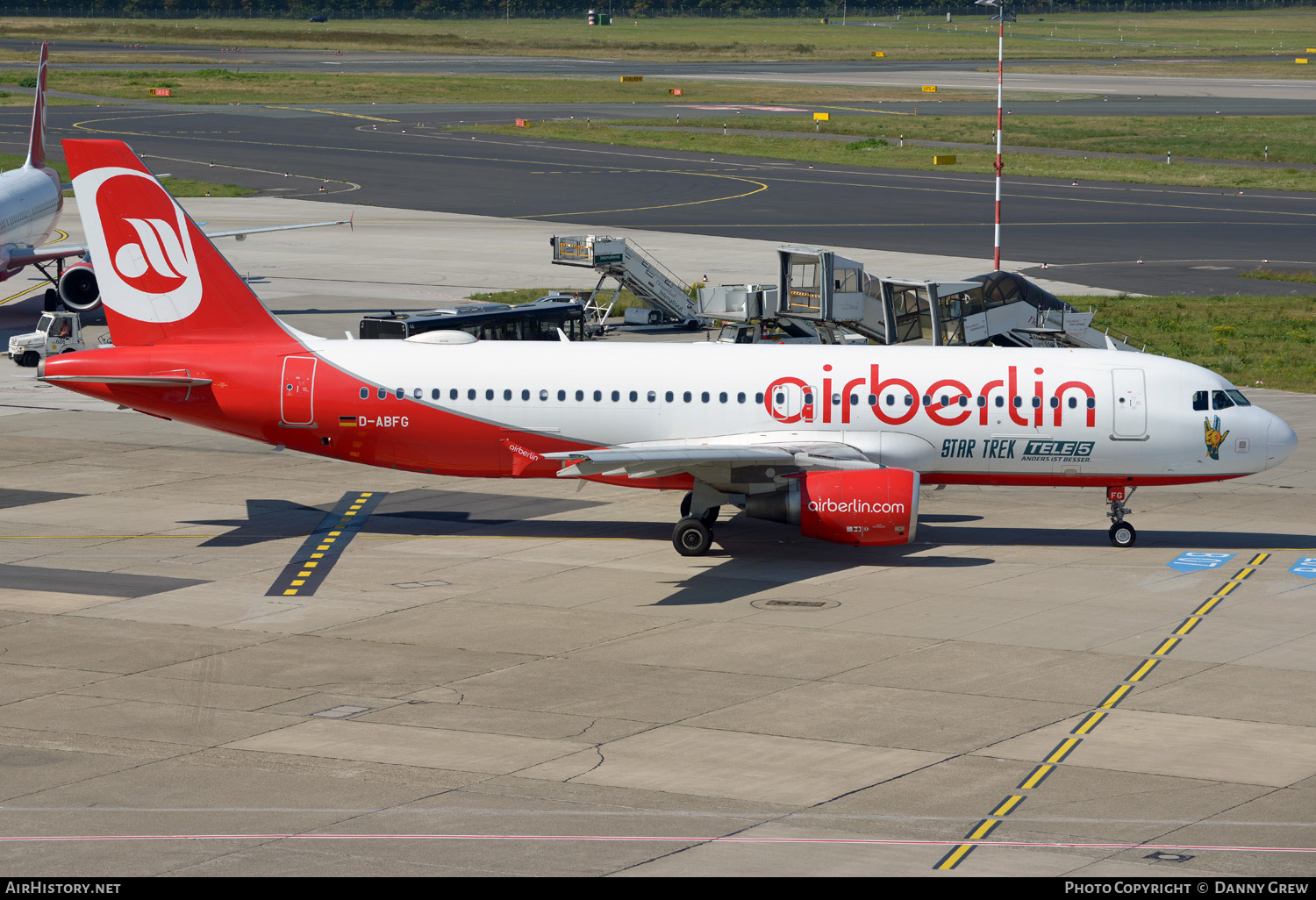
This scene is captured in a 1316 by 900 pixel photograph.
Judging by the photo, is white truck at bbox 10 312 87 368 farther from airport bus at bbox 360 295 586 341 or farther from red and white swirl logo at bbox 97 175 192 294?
red and white swirl logo at bbox 97 175 192 294

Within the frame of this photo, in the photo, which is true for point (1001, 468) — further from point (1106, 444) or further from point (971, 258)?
point (971, 258)

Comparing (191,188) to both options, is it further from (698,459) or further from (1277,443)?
(1277,443)

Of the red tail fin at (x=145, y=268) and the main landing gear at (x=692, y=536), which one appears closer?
the main landing gear at (x=692, y=536)

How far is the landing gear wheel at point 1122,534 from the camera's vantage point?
37406 millimetres

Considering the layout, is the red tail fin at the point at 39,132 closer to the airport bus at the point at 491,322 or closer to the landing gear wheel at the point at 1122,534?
the airport bus at the point at 491,322

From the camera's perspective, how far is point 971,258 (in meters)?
79.8

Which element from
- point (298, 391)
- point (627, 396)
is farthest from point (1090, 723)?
point (298, 391)

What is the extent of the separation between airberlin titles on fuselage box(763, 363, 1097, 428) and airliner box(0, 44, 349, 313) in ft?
99.7

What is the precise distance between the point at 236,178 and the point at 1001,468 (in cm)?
7954

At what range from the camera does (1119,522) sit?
37.6 meters

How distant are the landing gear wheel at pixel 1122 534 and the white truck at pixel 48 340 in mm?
38841

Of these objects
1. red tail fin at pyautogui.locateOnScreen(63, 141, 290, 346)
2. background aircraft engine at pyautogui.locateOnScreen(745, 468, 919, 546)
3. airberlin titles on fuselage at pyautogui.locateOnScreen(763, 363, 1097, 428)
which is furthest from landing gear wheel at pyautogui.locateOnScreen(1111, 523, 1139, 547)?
red tail fin at pyautogui.locateOnScreen(63, 141, 290, 346)

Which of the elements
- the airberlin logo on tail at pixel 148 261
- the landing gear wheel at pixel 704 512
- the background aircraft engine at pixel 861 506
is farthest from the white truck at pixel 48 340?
the background aircraft engine at pixel 861 506

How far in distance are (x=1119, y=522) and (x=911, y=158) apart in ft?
284
